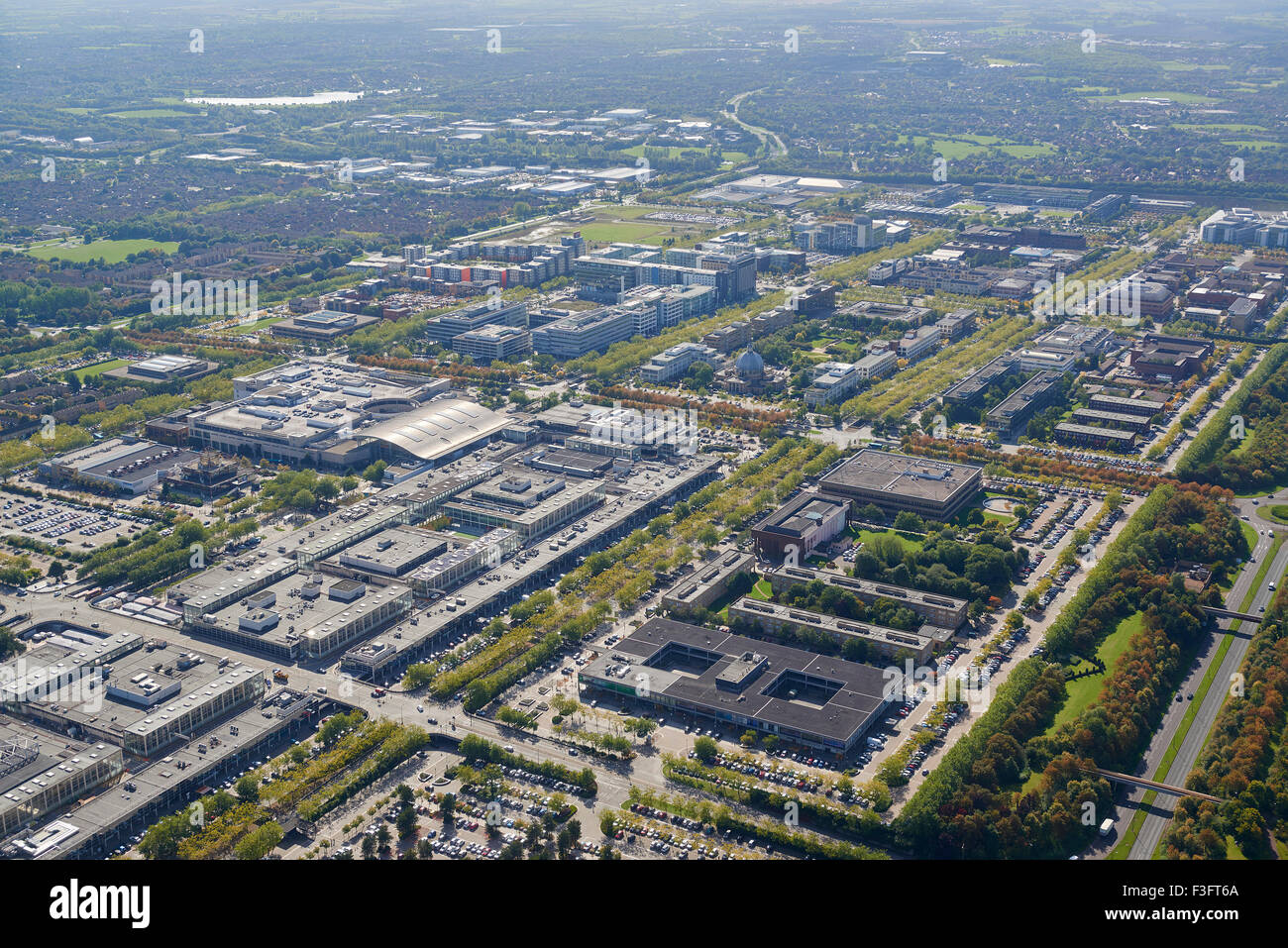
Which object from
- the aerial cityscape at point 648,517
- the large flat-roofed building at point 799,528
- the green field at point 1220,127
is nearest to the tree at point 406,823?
the aerial cityscape at point 648,517

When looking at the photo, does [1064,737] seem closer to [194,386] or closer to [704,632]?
[704,632]

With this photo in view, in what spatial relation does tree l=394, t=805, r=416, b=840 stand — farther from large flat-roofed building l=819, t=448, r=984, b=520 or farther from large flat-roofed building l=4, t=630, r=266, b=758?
large flat-roofed building l=819, t=448, r=984, b=520

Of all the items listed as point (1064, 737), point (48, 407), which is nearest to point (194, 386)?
point (48, 407)

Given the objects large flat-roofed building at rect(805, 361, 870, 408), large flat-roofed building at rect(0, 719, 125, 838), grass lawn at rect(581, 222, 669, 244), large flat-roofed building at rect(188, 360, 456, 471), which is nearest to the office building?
large flat-roofed building at rect(188, 360, 456, 471)

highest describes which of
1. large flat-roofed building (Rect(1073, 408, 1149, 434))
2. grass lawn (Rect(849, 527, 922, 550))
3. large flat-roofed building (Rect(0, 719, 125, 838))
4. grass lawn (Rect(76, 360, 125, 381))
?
grass lawn (Rect(76, 360, 125, 381))

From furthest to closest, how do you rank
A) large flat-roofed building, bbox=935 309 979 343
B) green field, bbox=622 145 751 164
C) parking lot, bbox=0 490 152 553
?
green field, bbox=622 145 751 164 < large flat-roofed building, bbox=935 309 979 343 < parking lot, bbox=0 490 152 553
